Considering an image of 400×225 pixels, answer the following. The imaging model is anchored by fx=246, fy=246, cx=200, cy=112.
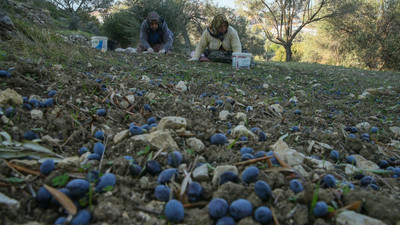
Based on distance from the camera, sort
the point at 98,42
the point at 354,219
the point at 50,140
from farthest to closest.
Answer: the point at 98,42, the point at 50,140, the point at 354,219

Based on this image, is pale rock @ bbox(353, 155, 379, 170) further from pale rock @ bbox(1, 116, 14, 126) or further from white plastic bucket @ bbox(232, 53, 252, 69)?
white plastic bucket @ bbox(232, 53, 252, 69)

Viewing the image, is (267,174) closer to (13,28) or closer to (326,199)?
(326,199)

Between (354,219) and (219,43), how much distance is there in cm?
654

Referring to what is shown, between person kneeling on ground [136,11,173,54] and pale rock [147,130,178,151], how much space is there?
6.22 m

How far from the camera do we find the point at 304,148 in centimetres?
177

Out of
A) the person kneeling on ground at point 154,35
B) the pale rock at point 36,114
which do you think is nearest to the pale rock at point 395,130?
the pale rock at point 36,114

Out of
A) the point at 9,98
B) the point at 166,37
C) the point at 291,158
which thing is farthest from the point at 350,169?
the point at 166,37

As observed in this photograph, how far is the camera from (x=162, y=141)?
134cm

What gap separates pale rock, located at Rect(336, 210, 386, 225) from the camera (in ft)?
2.72

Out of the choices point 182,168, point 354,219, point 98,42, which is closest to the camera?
point 354,219

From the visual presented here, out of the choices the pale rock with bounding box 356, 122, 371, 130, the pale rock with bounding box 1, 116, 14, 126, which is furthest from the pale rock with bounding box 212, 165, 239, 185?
the pale rock with bounding box 356, 122, 371, 130

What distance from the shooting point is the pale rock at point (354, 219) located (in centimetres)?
83

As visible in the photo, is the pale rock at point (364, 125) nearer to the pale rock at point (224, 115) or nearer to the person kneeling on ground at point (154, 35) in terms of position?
the pale rock at point (224, 115)

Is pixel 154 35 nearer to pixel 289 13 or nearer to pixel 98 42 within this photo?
pixel 98 42
